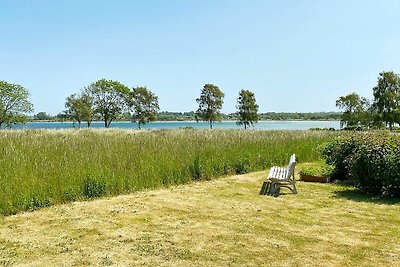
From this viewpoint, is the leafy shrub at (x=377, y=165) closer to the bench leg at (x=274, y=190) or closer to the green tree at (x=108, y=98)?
the bench leg at (x=274, y=190)

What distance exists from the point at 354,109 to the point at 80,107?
35.6 meters

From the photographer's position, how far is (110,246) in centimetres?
482

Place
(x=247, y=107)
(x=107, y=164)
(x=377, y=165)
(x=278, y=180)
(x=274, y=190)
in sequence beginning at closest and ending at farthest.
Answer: (x=377, y=165)
(x=278, y=180)
(x=274, y=190)
(x=107, y=164)
(x=247, y=107)

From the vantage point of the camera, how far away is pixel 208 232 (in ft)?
17.7

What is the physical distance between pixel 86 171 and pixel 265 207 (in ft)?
13.2

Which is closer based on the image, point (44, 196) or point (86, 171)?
point (44, 196)

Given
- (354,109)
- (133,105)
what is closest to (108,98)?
(133,105)

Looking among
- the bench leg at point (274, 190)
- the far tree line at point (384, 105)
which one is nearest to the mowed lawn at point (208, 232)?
the bench leg at point (274, 190)

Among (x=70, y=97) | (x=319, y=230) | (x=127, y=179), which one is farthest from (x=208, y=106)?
(x=319, y=230)

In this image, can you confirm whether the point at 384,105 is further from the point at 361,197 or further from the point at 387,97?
the point at 361,197

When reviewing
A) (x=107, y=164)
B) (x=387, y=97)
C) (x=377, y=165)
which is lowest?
(x=107, y=164)

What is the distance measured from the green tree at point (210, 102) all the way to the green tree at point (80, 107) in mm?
14882

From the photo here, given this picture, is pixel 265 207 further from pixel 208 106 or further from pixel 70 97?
pixel 70 97

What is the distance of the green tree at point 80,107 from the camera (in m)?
51.1
